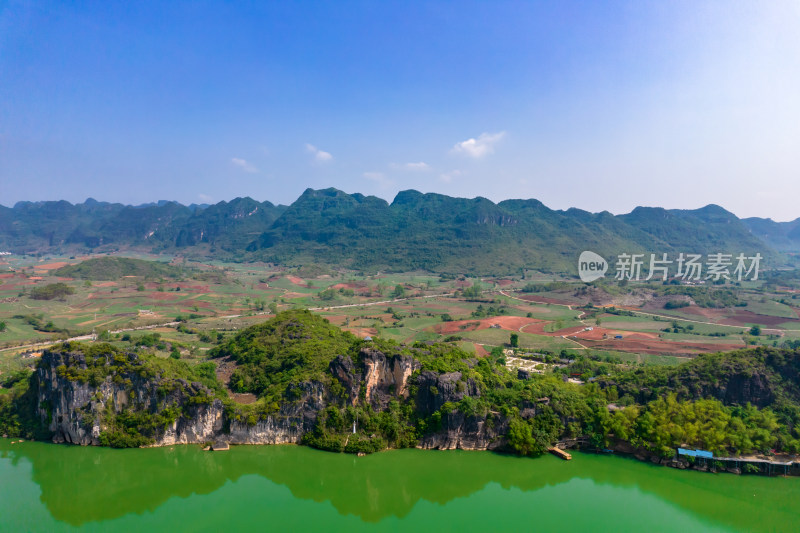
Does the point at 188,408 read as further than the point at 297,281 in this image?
No

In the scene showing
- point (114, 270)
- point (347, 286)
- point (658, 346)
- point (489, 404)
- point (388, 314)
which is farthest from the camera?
point (114, 270)

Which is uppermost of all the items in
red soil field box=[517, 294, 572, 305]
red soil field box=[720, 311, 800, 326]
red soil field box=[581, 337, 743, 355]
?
red soil field box=[720, 311, 800, 326]

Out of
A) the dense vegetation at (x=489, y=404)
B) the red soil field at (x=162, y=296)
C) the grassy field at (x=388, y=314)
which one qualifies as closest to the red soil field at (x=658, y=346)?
the grassy field at (x=388, y=314)

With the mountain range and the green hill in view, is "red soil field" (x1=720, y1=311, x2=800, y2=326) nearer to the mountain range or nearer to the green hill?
the mountain range

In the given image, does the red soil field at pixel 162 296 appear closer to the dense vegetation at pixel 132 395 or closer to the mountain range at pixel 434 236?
the dense vegetation at pixel 132 395

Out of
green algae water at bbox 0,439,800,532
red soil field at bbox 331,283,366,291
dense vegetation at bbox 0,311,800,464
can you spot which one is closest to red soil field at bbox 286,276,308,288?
red soil field at bbox 331,283,366,291

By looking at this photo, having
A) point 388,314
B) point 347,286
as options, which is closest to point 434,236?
point 347,286

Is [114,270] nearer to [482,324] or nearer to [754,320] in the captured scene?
[482,324]
